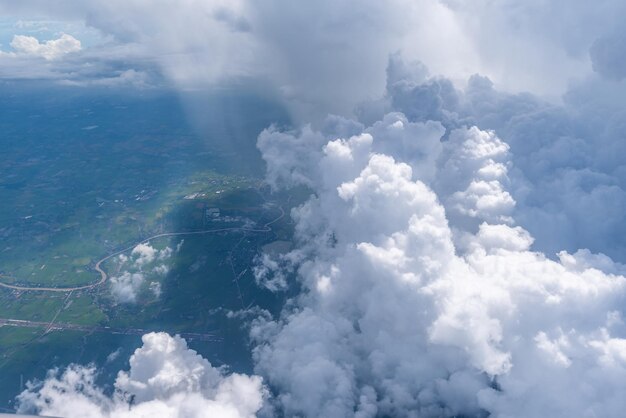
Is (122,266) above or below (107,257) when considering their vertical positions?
below

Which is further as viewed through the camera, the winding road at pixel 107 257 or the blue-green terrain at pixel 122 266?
the winding road at pixel 107 257

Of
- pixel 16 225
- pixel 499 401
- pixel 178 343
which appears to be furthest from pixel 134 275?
pixel 499 401

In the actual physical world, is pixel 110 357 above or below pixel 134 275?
below

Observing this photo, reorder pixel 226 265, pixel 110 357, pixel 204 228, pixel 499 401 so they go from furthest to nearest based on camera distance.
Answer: pixel 204 228
pixel 226 265
pixel 110 357
pixel 499 401

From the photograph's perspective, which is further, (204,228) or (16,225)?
(16,225)

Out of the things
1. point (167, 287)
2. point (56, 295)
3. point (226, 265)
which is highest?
point (226, 265)

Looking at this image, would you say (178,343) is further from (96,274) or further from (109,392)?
(96,274)

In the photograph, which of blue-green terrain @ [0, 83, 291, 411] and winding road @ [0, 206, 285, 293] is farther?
winding road @ [0, 206, 285, 293]

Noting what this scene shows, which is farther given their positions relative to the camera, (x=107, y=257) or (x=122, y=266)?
(x=107, y=257)

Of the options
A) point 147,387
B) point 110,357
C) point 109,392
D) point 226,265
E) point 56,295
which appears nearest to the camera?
point 147,387
